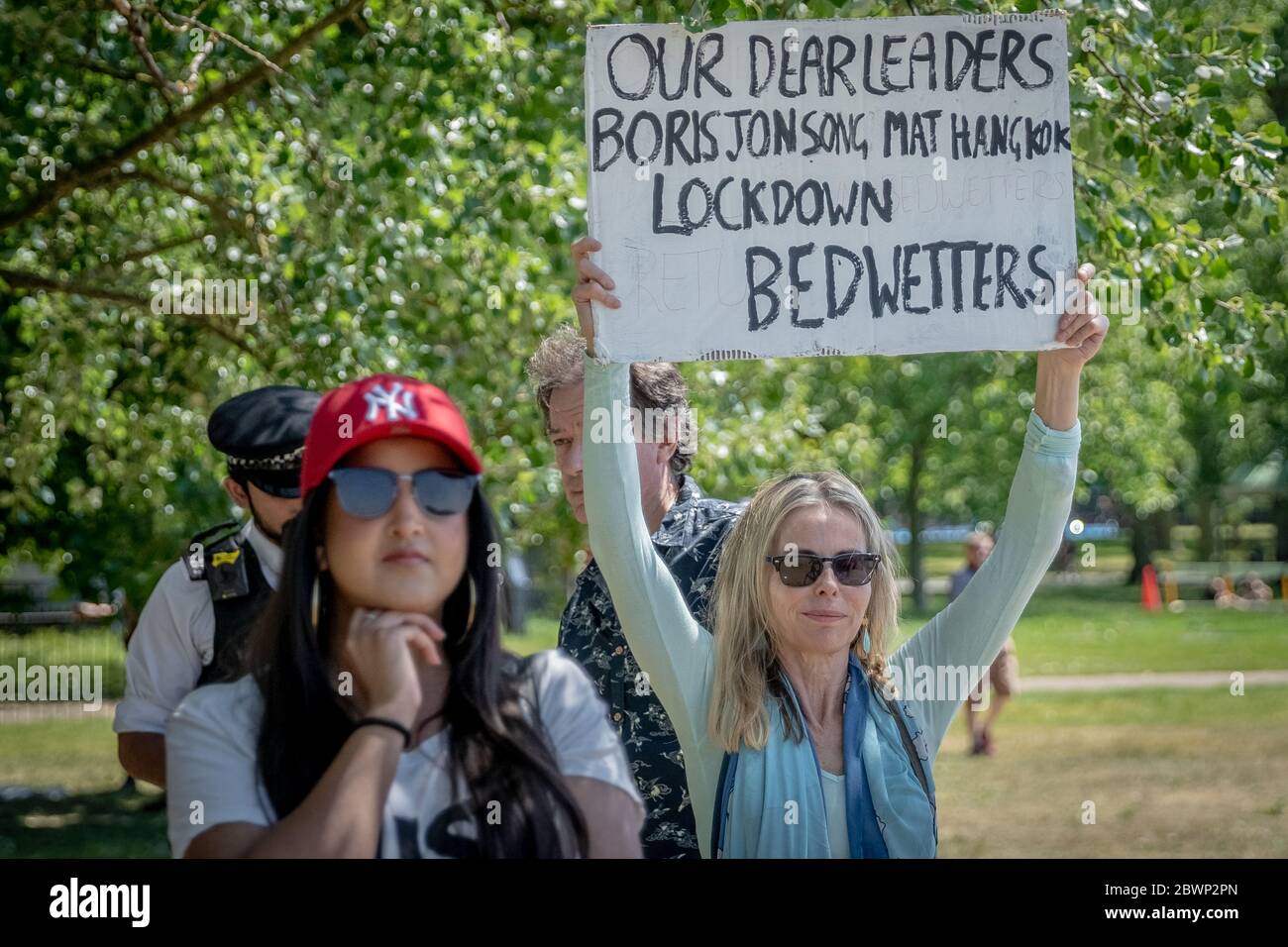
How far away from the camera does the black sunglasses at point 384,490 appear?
235 centimetres

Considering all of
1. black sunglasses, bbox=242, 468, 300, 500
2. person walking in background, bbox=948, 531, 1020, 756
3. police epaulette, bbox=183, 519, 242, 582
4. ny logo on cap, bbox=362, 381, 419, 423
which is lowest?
person walking in background, bbox=948, 531, 1020, 756

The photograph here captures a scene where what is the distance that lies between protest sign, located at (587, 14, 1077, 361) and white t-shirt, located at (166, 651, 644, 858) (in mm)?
1037

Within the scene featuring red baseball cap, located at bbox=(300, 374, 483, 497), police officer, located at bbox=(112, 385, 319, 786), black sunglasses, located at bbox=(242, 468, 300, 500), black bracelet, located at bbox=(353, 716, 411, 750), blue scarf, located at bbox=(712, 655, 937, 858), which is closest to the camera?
black bracelet, located at bbox=(353, 716, 411, 750)

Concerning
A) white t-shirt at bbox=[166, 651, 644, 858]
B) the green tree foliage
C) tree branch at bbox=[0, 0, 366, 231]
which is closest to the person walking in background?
the green tree foliage

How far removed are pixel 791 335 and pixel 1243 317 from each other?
269cm

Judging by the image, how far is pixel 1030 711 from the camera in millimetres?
17078

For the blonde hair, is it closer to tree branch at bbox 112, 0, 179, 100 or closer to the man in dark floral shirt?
the man in dark floral shirt

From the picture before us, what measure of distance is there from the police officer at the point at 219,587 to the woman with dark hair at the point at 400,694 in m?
0.98

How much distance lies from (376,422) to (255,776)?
1.80 ft

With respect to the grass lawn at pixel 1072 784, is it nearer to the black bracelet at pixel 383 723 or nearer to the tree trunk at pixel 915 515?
the black bracelet at pixel 383 723

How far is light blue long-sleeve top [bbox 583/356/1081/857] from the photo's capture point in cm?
294

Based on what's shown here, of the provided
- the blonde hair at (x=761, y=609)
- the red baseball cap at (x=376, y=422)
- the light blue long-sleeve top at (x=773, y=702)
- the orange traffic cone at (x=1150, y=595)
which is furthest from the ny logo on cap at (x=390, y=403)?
the orange traffic cone at (x=1150, y=595)

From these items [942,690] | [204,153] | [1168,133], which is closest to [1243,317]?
[1168,133]
